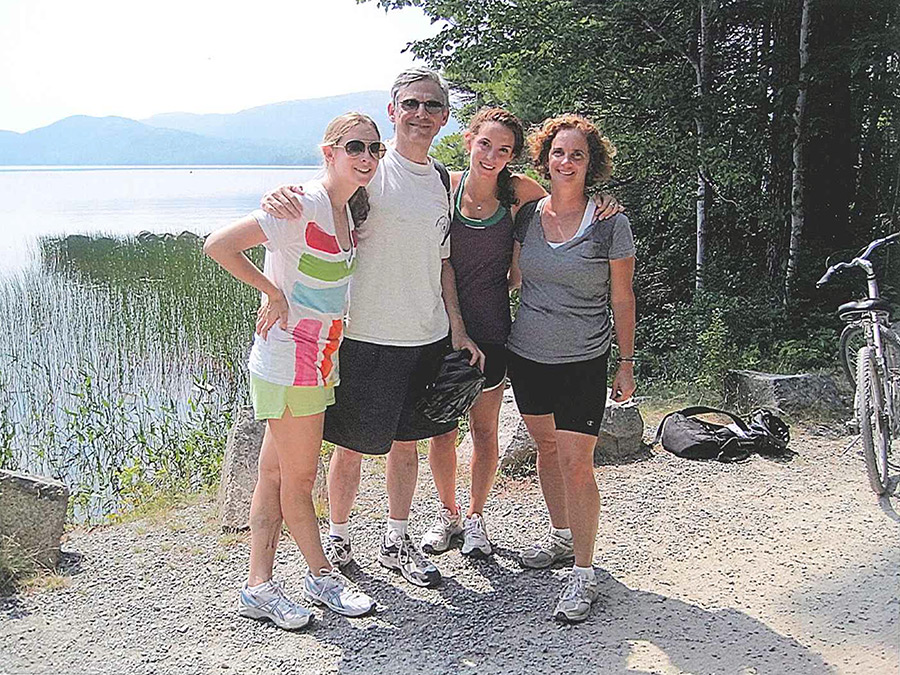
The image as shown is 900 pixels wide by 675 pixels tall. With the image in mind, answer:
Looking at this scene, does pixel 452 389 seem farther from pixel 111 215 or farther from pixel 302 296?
pixel 111 215

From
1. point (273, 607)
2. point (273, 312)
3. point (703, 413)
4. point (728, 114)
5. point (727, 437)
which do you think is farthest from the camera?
point (728, 114)

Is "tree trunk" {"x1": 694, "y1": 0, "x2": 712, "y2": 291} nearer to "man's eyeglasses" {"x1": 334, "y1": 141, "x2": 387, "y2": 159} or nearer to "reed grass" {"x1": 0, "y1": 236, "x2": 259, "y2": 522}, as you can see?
"reed grass" {"x1": 0, "y1": 236, "x2": 259, "y2": 522}

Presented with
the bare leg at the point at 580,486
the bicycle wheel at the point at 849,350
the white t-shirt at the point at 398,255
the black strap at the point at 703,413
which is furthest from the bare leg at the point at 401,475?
the bicycle wheel at the point at 849,350

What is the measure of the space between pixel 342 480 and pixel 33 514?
1.38m

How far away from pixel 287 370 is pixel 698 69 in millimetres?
5853

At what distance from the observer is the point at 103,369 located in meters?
8.40

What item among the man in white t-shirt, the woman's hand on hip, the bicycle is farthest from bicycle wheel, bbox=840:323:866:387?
the woman's hand on hip

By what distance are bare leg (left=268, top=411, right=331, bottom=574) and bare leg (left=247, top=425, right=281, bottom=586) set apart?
40 mm

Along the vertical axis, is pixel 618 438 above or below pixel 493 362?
below

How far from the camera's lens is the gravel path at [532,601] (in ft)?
9.46

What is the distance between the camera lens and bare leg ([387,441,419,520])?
11.1 feet

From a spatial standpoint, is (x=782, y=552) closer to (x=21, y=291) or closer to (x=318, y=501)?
(x=318, y=501)

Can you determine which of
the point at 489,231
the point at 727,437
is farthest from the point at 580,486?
the point at 727,437

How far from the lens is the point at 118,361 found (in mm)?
8625
